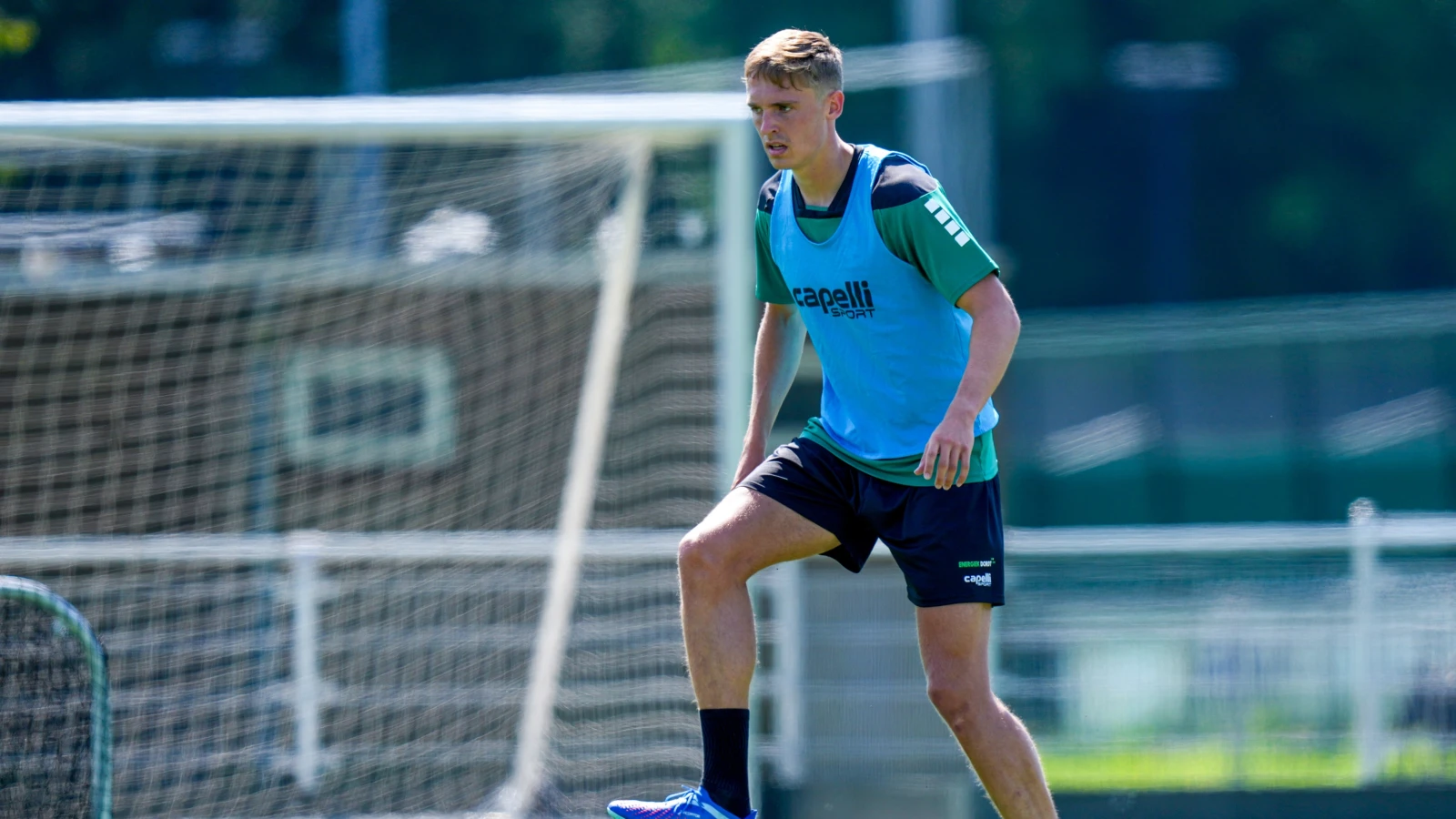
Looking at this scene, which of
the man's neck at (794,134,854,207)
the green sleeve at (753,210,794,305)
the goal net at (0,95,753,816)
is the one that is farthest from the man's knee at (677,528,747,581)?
the goal net at (0,95,753,816)

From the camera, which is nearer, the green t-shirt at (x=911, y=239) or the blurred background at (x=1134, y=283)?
the green t-shirt at (x=911, y=239)

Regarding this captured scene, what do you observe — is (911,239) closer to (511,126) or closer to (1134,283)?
(511,126)

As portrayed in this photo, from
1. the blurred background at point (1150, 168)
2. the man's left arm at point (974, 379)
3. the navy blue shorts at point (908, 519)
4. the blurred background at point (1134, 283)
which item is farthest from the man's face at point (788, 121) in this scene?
the blurred background at point (1150, 168)

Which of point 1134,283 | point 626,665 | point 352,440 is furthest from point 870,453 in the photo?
point 1134,283

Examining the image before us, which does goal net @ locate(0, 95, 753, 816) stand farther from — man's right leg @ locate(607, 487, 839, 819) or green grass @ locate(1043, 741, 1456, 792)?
green grass @ locate(1043, 741, 1456, 792)

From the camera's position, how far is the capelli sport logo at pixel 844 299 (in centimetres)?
432

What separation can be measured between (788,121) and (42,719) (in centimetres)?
305

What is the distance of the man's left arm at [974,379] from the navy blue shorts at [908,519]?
0.59 feet

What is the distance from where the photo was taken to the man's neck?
4.31 m

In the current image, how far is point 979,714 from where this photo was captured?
4.27 meters

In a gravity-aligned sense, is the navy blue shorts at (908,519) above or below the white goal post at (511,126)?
below

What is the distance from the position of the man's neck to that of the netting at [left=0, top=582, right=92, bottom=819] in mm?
2537

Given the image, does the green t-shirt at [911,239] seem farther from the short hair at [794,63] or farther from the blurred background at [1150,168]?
the blurred background at [1150,168]

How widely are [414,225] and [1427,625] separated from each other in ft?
21.9
